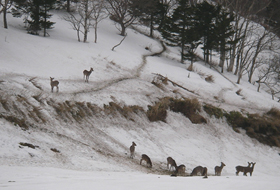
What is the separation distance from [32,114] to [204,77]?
21537mm

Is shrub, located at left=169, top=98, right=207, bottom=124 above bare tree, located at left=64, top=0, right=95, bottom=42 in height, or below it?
below

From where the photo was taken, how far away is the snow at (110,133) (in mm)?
6680

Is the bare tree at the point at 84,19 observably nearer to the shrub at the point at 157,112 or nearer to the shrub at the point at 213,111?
the shrub at the point at 157,112

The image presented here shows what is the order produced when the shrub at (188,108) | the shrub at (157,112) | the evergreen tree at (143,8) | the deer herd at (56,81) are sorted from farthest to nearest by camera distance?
the evergreen tree at (143,8) → the shrub at (188,108) → the shrub at (157,112) → the deer herd at (56,81)

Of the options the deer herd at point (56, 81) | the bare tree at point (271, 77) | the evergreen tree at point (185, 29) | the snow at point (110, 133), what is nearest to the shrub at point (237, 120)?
the snow at point (110, 133)

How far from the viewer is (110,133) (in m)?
12.9

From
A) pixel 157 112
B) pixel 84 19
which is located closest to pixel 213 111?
pixel 157 112

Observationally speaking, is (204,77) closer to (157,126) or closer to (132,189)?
(157,126)

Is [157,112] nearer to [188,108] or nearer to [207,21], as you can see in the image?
[188,108]

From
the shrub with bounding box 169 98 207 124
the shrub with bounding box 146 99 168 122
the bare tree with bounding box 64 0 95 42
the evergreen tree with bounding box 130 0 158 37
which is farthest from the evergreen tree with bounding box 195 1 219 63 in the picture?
the shrub with bounding box 146 99 168 122

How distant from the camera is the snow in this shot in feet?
21.9

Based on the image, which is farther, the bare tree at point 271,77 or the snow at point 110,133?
the bare tree at point 271,77

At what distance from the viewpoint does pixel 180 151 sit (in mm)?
13914

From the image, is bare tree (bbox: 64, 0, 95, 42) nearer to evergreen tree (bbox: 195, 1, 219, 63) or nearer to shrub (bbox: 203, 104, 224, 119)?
evergreen tree (bbox: 195, 1, 219, 63)
